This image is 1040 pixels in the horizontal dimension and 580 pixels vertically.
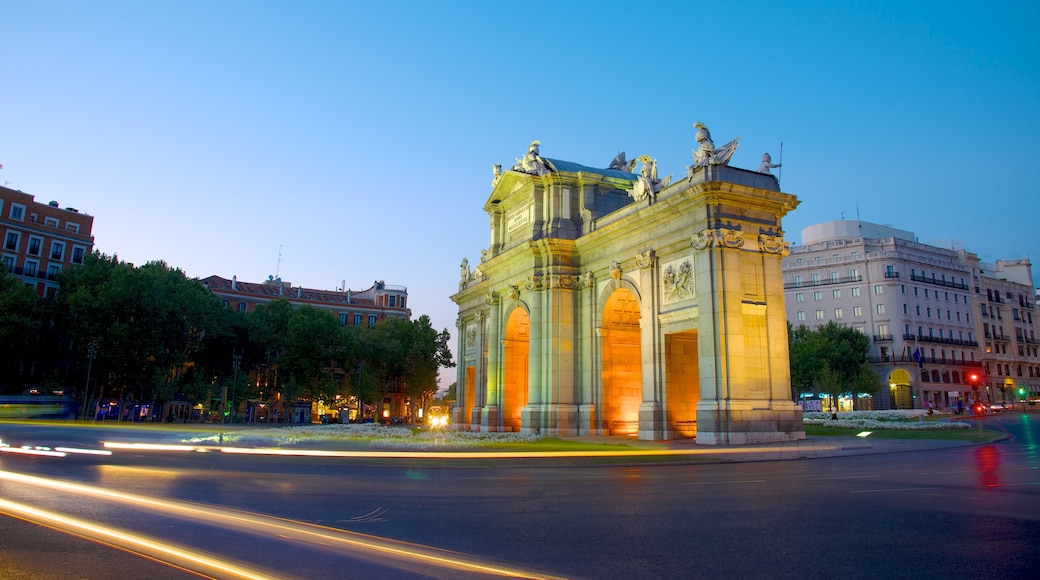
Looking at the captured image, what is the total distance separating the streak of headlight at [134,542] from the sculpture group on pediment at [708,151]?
26870 mm

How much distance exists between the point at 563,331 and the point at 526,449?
45.1 ft

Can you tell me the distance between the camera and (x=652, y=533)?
29.2ft

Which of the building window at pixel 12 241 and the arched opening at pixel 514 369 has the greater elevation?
the building window at pixel 12 241

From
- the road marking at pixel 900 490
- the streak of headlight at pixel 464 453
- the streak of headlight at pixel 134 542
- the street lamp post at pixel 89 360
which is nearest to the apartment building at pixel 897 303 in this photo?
the streak of headlight at pixel 464 453

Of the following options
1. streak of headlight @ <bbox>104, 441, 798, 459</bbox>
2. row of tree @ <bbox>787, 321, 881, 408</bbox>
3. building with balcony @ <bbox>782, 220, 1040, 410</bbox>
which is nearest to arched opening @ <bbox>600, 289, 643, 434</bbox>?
streak of headlight @ <bbox>104, 441, 798, 459</bbox>

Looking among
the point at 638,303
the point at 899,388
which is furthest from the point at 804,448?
the point at 899,388

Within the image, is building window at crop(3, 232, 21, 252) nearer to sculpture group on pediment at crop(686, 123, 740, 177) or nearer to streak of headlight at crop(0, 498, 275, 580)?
sculpture group on pediment at crop(686, 123, 740, 177)

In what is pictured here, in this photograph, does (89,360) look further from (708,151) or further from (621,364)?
(708,151)

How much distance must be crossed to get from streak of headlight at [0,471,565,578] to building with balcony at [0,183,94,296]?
75.0 meters

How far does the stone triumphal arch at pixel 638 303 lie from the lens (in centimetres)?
2909

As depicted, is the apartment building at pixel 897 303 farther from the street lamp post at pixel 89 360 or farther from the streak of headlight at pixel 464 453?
the street lamp post at pixel 89 360

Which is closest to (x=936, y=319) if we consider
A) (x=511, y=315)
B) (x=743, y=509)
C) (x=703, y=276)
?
(x=511, y=315)

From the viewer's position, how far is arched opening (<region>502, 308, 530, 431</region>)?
150 feet

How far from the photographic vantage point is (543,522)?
9.83 m
